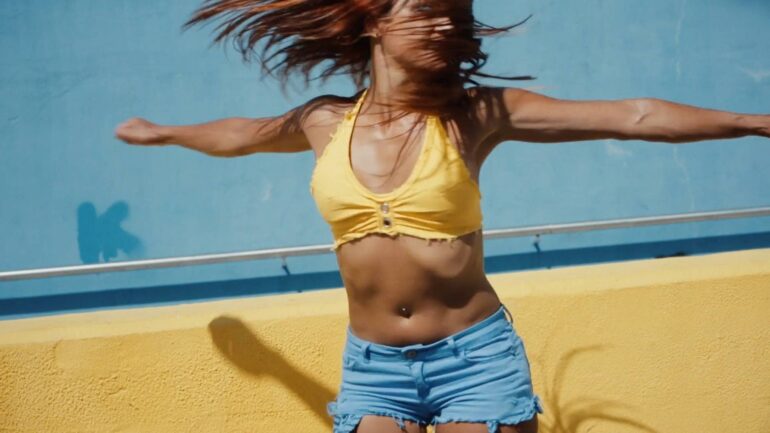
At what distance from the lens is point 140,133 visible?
91.2 inches

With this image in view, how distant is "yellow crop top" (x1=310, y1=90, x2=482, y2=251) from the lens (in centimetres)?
192

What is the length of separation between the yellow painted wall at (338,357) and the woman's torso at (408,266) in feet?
2.85

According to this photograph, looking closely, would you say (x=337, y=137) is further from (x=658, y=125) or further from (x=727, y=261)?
(x=727, y=261)

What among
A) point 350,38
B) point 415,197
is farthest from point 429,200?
point 350,38

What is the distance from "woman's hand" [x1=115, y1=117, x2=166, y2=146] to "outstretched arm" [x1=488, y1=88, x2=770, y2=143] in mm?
945

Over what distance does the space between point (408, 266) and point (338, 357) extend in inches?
39.6

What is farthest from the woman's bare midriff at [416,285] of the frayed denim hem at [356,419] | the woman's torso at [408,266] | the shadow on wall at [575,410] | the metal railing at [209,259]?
the metal railing at [209,259]

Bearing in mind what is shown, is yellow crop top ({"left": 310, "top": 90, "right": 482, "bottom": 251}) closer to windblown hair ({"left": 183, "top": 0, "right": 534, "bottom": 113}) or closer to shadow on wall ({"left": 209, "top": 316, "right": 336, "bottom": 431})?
windblown hair ({"left": 183, "top": 0, "right": 534, "bottom": 113})

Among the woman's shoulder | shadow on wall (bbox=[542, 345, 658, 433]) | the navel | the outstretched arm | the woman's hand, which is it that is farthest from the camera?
shadow on wall (bbox=[542, 345, 658, 433])

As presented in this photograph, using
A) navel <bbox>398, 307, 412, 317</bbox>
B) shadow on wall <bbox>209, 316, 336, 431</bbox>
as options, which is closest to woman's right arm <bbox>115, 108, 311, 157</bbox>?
navel <bbox>398, 307, 412, 317</bbox>

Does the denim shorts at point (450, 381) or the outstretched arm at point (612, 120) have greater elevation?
the outstretched arm at point (612, 120)

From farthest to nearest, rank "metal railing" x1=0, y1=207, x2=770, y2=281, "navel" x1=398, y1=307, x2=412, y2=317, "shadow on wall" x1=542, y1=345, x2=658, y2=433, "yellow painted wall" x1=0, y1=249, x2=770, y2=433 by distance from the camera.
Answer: "metal railing" x1=0, y1=207, x2=770, y2=281
"shadow on wall" x1=542, y1=345, x2=658, y2=433
"yellow painted wall" x1=0, y1=249, x2=770, y2=433
"navel" x1=398, y1=307, x2=412, y2=317

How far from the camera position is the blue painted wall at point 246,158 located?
4145mm

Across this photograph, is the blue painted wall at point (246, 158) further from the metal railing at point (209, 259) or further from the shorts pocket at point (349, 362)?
the shorts pocket at point (349, 362)
